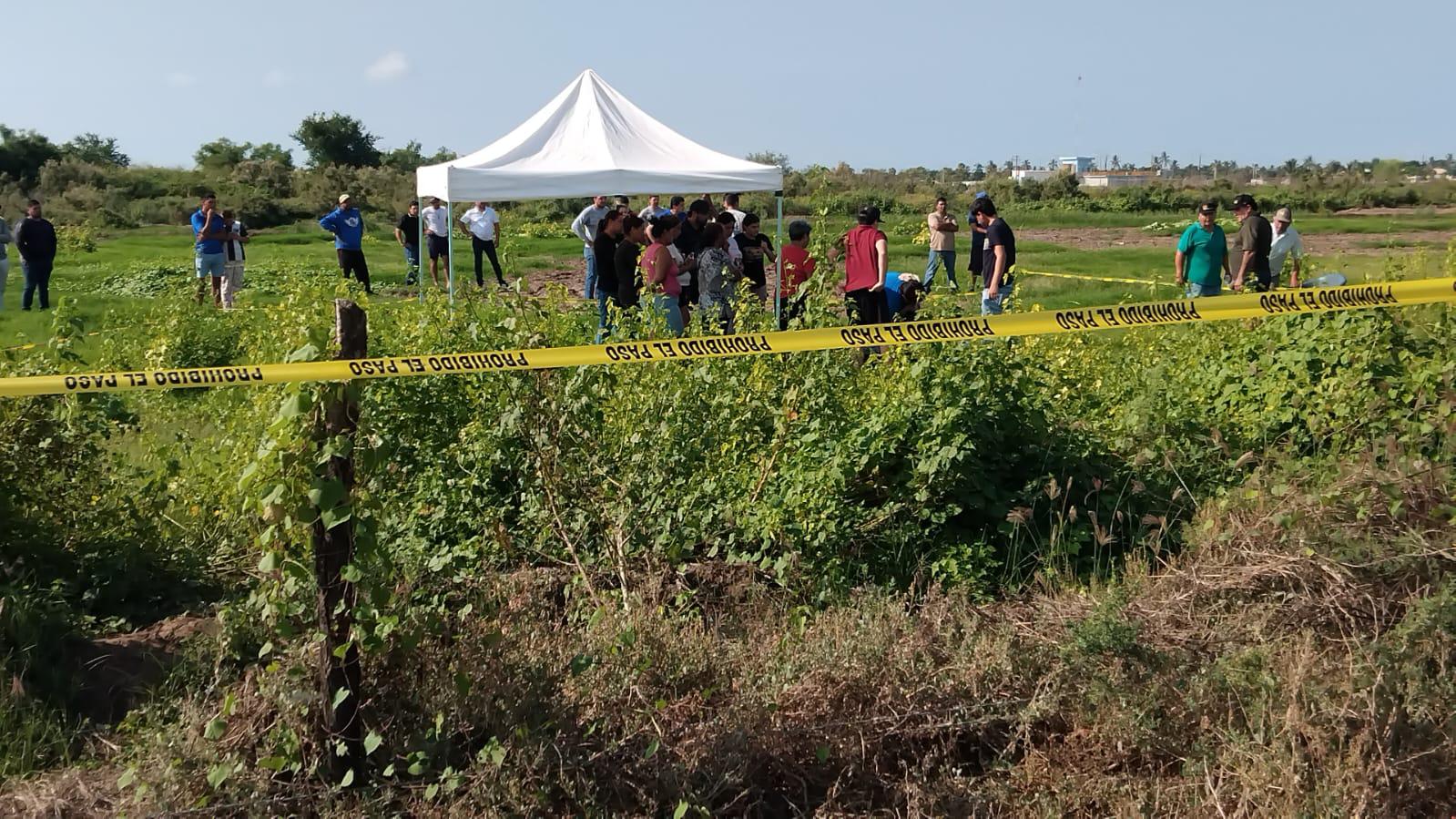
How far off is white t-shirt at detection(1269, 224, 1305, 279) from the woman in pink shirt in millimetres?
6834

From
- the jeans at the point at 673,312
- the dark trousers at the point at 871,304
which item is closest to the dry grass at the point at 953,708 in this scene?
the jeans at the point at 673,312

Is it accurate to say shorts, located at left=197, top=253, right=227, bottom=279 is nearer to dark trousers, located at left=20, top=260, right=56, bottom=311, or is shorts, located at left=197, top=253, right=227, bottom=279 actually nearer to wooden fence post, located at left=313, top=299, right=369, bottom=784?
dark trousers, located at left=20, top=260, right=56, bottom=311

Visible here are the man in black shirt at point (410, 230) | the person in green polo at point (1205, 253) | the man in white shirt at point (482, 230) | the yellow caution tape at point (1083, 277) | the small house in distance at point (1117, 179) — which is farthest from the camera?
the small house in distance at point (1117, 179)

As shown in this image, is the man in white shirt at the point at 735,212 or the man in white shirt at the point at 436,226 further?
the man in white shirt at the point at 436,226

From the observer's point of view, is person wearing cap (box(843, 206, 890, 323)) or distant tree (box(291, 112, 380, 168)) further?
distant tree (box(291, 112, 380, 168))

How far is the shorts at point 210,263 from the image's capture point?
50.5 feet

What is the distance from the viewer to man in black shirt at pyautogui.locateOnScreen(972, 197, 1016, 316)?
36.5ft

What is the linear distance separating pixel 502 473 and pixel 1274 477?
3.56 m

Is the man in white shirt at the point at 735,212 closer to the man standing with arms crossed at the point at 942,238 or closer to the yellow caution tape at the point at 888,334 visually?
the man standing with arms crossed at the point at 942,238

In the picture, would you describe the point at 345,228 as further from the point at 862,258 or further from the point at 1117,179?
the point at 1117,179

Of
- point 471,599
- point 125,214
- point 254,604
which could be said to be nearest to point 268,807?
point 254,604

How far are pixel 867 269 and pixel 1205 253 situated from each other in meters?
3.76

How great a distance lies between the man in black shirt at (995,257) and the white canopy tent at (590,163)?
6.67 feet

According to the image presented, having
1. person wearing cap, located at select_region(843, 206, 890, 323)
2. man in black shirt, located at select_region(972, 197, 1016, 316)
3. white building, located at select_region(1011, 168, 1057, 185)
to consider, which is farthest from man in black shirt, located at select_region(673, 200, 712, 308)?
white building, located at select_region(1011, 168, 1057, 185)
